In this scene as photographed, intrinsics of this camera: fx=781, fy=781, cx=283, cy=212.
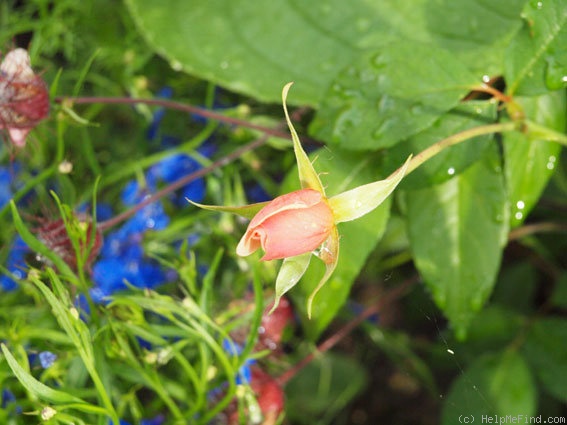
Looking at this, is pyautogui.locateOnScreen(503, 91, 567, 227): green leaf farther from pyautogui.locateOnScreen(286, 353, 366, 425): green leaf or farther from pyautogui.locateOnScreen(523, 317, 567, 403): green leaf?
pyautogui.locateOnScreen(286, 353, 366, 425): green leaf

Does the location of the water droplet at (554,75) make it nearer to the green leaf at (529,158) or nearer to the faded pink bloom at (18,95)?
the green leaf at (529,158)

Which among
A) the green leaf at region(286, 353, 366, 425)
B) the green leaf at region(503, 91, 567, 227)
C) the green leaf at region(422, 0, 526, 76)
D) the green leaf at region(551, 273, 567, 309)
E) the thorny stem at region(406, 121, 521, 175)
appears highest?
the thorny stem at region(406, 121, 521, 175)

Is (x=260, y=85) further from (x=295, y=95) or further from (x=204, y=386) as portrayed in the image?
(x=204, y=386)

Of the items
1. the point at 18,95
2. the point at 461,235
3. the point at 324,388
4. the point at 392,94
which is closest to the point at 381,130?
the point at 392,94

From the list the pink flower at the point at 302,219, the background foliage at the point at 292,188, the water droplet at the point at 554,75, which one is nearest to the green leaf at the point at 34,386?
the background foliage at the point at 292,188

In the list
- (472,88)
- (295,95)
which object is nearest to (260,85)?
(295,95)

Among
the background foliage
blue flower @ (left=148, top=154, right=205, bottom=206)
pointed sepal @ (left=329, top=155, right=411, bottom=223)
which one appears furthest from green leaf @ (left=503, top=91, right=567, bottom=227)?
blue flower @ (left=148, top=154, right=205, bottom=206)
